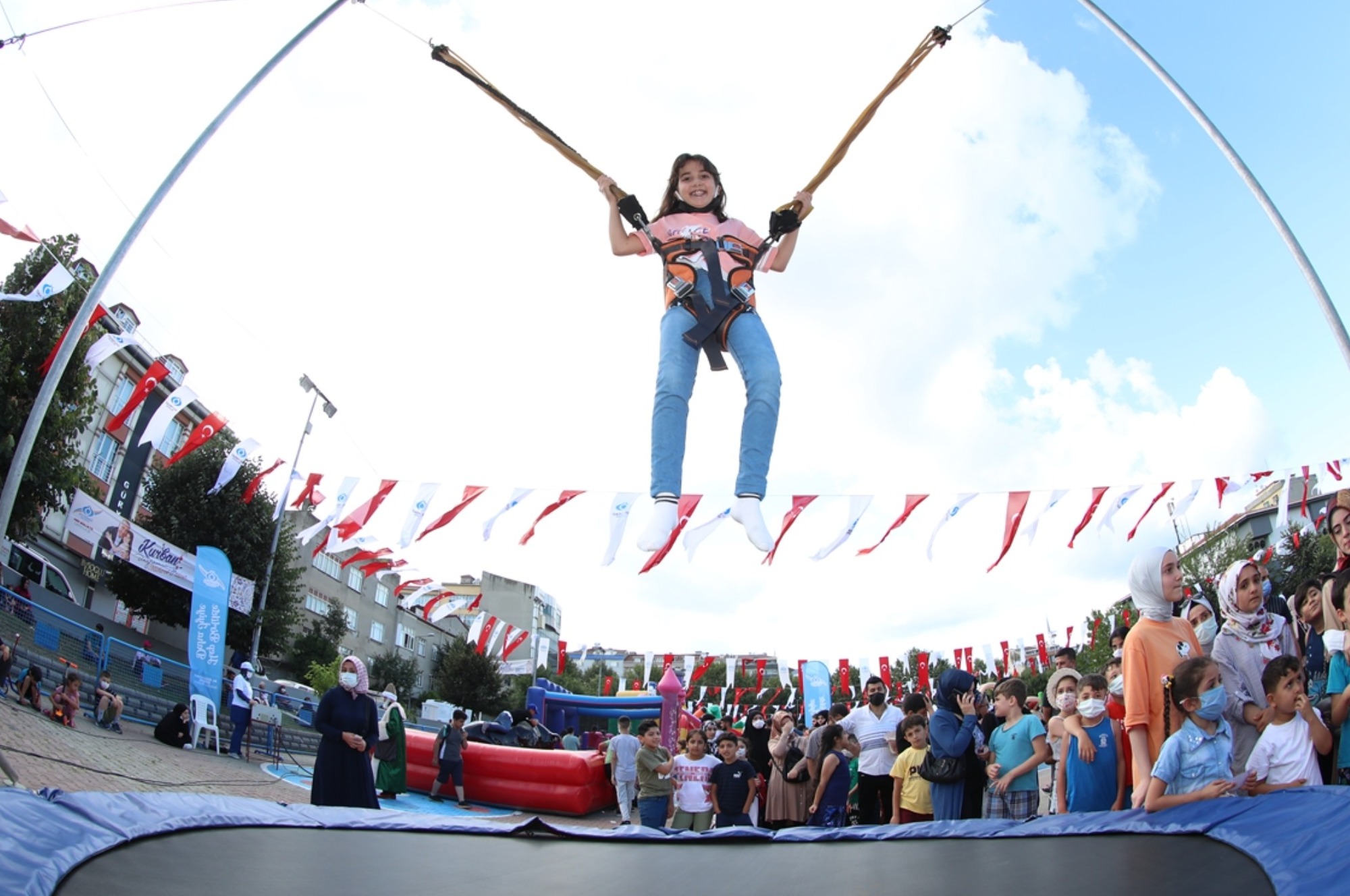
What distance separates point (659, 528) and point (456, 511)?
6.77 meters

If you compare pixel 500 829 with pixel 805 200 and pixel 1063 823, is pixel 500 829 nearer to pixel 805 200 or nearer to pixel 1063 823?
pixel 1063 823

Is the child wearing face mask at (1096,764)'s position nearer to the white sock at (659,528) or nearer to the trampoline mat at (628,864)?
the trampoline mat at (628,864)

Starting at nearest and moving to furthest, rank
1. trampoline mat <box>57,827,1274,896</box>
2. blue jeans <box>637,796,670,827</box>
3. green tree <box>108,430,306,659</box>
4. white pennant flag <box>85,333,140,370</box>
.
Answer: trampoline mat <box>57,827,1274,896</box> < blue jeans <box>637,796,670,827</box> < white pennant flag <box>85,333,140,370</box> < green tree <box>108,430,306,659</box>

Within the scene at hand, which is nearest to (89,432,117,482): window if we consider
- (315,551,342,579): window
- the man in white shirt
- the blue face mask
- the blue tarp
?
(315,551,342,579): window

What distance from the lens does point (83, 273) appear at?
46.7 ft

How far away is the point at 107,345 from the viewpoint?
317 inches

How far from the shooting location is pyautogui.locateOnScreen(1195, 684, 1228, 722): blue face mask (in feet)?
8.43

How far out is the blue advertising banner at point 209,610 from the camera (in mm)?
8266

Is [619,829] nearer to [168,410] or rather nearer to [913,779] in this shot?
[913,779]

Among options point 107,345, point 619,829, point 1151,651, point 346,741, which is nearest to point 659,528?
point 619,829

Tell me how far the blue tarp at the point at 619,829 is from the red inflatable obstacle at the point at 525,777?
564cm

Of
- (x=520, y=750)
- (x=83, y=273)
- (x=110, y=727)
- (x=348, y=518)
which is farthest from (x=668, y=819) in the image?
(x=83, y=273)

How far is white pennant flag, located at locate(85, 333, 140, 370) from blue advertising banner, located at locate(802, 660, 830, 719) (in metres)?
8.53

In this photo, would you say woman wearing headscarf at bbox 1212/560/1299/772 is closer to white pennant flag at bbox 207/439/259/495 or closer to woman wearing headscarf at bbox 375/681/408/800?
woman wearing headscarf at bbox 375/681/408/800
